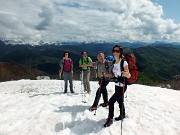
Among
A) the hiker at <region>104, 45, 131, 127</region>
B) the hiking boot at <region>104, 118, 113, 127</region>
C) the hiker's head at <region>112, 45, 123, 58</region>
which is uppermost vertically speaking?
the hiker's head at <region>112, 45, 123, 58</region>

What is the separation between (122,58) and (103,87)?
3525mm

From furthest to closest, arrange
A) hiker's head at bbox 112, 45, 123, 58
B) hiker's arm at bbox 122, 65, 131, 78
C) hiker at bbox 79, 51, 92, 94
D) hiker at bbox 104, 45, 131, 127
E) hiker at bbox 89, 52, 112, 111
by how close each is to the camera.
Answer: hiker at bbox 79, 51, 92, 94, hiker at bbox 89, 52, 112, 111, hiker's head at bbox 112, 45, 123, 58, hiker at bbox 104, 45, 131, 127, hiker's arm at bbox 122, 65, 131, 78

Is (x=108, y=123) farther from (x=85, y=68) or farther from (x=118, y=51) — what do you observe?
(x=85, y=68)

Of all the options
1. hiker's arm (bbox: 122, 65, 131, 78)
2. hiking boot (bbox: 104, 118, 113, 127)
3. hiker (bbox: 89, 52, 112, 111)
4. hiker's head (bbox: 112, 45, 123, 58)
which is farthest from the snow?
hiker's head (bbox: 112, 45, 123, 58)

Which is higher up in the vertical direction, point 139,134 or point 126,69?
point 126,69

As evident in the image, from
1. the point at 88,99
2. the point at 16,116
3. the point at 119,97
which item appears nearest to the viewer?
the point at 119,97

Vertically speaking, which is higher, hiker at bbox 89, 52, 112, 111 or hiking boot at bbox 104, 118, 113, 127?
hiker at bbox 89, 52, 112, 111

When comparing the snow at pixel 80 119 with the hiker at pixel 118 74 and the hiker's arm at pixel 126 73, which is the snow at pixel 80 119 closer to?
the hiker at pixel 118 74

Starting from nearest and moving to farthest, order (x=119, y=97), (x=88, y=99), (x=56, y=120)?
(x=119, y=97), (x=56, y=120), (x=88, y=99)

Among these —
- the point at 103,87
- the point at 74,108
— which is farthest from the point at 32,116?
the point at 103,87

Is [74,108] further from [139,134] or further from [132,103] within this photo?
[139,134]

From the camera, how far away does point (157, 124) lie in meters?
11.7

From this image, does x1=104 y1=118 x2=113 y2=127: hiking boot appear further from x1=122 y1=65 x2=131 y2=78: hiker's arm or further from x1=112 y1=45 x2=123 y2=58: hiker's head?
x1=112 y1=45 x2=123 y2=58: hiker's head

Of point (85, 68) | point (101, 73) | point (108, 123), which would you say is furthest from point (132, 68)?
point (85, 68)
